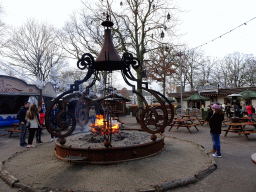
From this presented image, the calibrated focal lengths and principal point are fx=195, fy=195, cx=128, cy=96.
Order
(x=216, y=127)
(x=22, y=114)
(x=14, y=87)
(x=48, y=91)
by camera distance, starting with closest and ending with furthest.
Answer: (x=216, y=127)
(x=22, y=114)
(x=14, y=87)
(x=48, y=91)

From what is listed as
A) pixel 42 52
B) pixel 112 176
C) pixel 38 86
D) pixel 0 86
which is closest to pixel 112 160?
pixel 112 176

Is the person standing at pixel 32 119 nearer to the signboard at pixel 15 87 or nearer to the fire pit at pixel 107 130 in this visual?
the fire pit at pixel 107 130

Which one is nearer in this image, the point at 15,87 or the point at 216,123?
the point at 216,123

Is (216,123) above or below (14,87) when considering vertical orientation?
below

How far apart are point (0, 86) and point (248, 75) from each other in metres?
47.3

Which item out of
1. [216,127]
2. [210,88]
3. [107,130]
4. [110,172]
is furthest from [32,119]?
[210,88]

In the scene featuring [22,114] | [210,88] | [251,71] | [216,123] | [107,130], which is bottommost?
[107,130]

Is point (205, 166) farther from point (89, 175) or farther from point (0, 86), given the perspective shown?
point (0, 86)

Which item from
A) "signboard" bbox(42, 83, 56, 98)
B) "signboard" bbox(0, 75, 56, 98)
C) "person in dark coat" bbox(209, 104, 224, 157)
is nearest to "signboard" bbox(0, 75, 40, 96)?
"signboard" bbox(0, 75, 56, 98)

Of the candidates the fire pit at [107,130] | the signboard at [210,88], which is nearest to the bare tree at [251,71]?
the signboard at [210,88]

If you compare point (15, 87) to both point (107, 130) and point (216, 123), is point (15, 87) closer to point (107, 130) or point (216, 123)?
point (107, 130)

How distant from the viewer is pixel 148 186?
12.5 feet

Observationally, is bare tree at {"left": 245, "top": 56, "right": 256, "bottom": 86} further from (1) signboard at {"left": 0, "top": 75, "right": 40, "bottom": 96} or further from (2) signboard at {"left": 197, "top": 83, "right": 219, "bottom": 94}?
(1) signboard at {"left": 0, "top": 75, "right": 40, "bottom": 96}

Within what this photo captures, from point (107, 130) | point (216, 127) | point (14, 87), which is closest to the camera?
point (107, 130)
